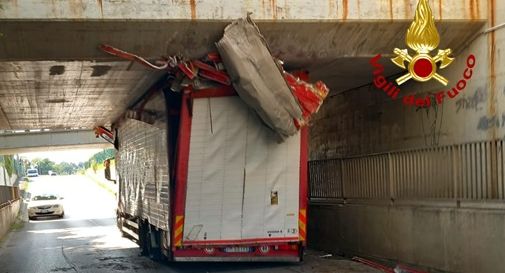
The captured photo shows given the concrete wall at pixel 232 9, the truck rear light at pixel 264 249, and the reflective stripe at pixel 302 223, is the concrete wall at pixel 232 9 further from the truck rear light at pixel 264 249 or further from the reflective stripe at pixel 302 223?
the truck rear light at pixel 264 249

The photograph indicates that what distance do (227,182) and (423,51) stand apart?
395 centimetres

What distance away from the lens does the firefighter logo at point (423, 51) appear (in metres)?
10.2

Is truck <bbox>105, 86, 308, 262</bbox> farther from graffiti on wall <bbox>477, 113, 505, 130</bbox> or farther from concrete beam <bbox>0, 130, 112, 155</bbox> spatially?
concrete beam <bbox>0, 130, 112, 155</bbox>

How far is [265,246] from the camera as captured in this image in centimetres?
1118

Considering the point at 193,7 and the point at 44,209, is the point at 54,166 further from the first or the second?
the point at 193,7

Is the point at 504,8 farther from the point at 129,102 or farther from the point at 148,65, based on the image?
the point at 129,102

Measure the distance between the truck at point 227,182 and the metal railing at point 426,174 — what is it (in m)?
1.87

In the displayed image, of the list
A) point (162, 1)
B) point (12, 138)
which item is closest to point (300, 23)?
point (162, 1)

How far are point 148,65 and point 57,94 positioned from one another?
5348 millimetres

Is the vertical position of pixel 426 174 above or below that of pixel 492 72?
below

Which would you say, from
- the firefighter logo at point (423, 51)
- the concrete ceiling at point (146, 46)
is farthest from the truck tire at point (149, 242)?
the firefighter logo at point (423, 51)

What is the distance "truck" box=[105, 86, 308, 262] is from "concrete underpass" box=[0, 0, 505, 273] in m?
0.73

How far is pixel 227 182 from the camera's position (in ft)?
35.6

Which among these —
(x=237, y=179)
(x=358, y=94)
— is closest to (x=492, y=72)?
(x=237, y=179)
